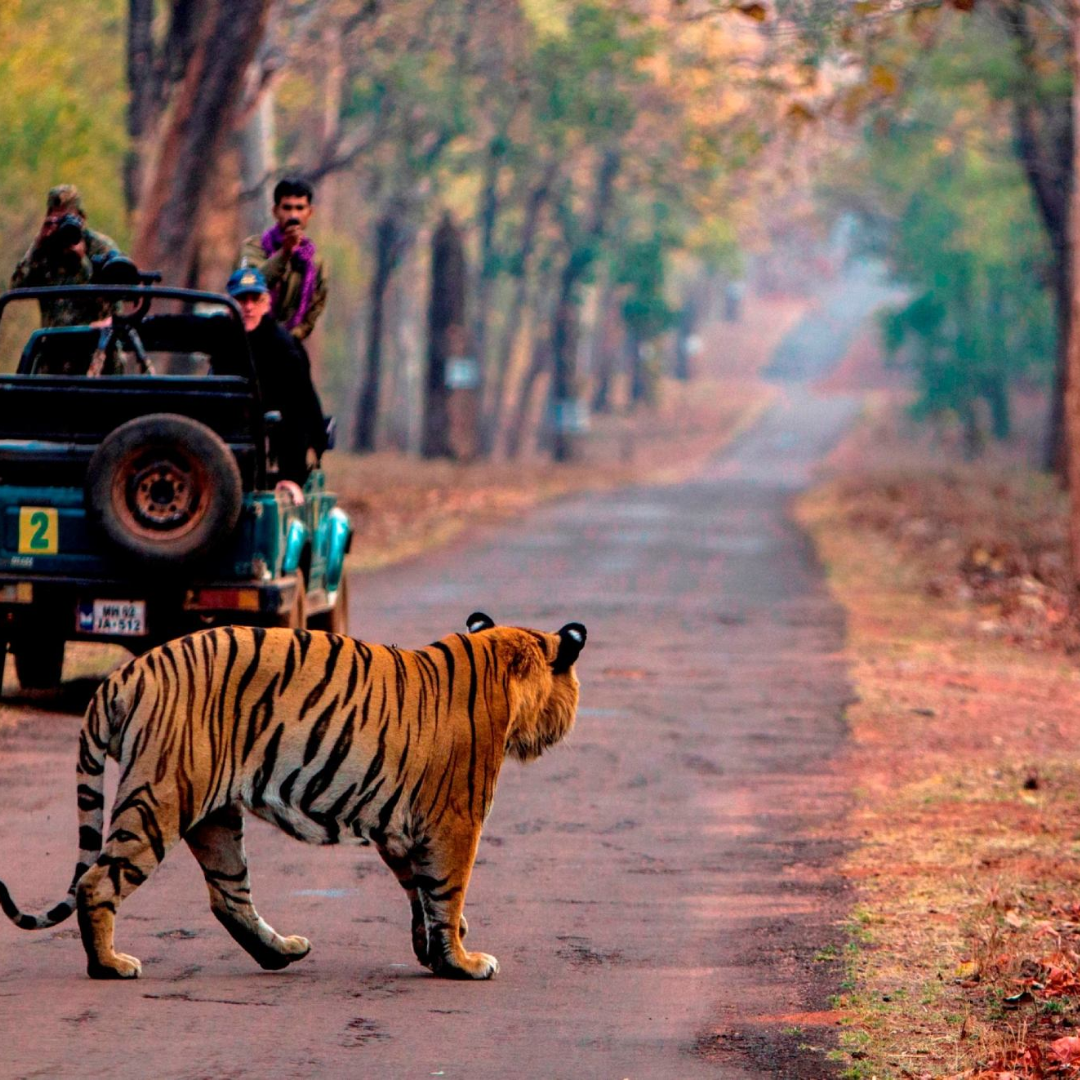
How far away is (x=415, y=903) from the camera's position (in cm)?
667

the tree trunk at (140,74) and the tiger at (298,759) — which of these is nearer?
the tiger at (298,759)

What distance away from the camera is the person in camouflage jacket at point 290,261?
1217 cm

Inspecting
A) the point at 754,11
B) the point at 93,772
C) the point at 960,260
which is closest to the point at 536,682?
the point at 93,772

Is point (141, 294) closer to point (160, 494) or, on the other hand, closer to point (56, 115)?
point (160, 494)

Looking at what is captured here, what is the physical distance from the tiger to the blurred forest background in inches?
369

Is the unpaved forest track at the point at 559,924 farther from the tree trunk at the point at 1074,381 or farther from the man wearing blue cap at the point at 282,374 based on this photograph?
the tree trunk at the point at 1074,381

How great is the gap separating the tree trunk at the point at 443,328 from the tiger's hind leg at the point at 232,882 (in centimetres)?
3744

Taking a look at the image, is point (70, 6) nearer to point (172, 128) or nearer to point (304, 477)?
point (172, 128)

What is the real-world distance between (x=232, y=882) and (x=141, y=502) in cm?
423

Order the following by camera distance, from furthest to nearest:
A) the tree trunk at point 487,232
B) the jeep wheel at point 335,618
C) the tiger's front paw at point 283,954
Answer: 1. the tree trunk at point 487,232
2. the jeep wheel at point 335,618
3. the tiger's front paw at point 283,954

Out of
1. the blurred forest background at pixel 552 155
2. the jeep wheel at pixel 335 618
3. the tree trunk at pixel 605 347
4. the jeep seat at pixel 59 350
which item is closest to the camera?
the jeep seat at pixel 59 350

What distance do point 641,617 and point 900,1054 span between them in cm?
1224

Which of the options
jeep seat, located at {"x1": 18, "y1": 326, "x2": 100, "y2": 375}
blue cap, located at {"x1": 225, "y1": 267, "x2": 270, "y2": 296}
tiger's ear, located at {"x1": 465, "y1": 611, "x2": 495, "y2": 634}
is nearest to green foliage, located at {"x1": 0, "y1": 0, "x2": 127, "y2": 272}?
jeep seat, located at {"x1": 18, "y1": 326, "x2": 100, "y2": 375}

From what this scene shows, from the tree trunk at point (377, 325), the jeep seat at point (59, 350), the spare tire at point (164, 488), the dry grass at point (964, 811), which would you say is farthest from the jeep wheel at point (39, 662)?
the tree trunk at point (377, 325)
